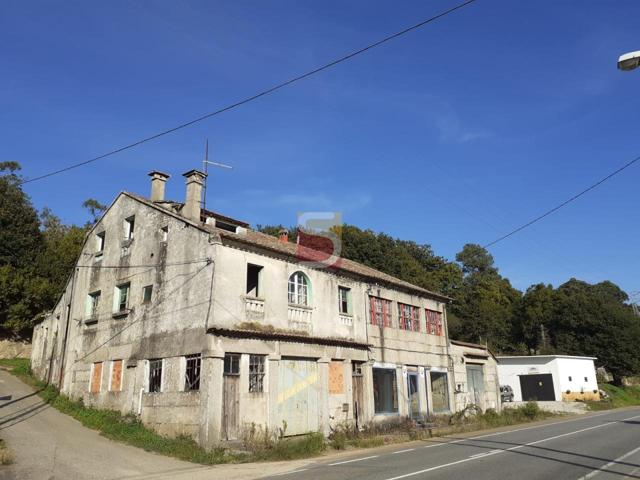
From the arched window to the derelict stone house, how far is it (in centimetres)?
5

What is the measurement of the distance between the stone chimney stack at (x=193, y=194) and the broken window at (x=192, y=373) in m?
5.85

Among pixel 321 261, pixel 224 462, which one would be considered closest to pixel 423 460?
pixel 224 462

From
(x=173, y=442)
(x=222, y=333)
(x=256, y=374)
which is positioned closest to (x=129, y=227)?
(x=222, y=333)

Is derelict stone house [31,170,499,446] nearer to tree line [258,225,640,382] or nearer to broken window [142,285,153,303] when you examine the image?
broken window [142,285,153,303]

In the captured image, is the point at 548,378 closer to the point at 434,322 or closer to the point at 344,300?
the point at 434,322

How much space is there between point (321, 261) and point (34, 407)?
13.5 meters

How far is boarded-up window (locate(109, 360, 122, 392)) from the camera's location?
1929 cm

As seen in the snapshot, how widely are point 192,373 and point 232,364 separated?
1356 mm

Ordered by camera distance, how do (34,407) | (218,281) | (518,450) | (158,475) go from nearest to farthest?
(158,475) → (518,450) → (218,281) → (34,407)

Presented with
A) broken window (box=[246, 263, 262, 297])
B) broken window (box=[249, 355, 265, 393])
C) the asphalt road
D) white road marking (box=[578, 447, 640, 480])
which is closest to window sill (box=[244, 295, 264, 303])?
broken window (box=[246, 263, 262, 297])

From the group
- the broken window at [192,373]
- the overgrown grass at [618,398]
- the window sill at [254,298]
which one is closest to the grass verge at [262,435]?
the broken window at [192,373]

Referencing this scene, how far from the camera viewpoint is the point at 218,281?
648 inches

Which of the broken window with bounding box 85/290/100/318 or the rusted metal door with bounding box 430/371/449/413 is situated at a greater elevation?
the broken window with bounding box 85/290/100/318

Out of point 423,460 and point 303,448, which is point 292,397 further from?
point 423,460
